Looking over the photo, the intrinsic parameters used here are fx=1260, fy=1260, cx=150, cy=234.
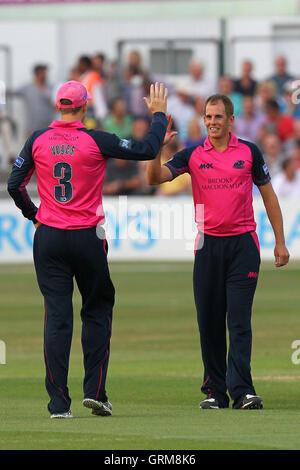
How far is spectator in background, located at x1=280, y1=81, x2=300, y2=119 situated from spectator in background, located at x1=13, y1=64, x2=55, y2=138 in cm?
483

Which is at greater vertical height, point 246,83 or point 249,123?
point 246,83

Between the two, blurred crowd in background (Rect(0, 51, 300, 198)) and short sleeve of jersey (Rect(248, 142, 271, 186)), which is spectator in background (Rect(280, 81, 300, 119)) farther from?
short sleeve of jersey (Rect(248, 142, 271, 186))

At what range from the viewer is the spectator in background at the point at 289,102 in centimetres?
2592

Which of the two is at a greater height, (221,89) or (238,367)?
(221,89)

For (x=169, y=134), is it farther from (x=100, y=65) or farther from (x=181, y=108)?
(x=100, y=65)

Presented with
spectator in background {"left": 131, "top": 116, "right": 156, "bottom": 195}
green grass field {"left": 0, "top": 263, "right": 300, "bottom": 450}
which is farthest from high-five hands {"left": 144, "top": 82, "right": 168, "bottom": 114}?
spectator in background {"left": 131, "top": 116, "right": 156, "bottom": 195}

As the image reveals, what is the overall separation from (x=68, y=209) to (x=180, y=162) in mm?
1146

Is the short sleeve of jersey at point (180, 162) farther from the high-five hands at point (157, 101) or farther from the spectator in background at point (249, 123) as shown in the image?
the spectator in background at point (249, 123)

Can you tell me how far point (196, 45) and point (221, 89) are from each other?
2.37m

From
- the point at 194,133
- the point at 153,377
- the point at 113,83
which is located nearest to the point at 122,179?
the point at 194,133

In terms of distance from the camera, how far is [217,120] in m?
9.05

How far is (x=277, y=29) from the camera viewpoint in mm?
29453
